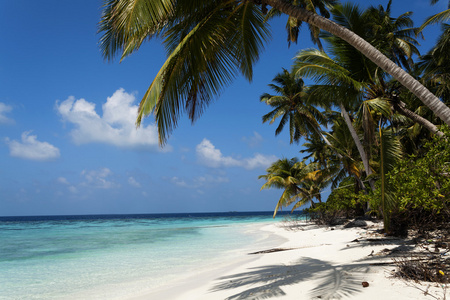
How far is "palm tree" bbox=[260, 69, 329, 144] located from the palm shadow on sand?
1389 cm

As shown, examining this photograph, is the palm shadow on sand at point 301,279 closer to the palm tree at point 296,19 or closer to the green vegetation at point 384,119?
the green vegetation at point 384,119

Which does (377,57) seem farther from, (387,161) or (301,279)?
(301,279)

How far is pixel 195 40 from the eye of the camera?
16.9 ft

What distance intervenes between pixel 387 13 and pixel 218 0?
63.7ft

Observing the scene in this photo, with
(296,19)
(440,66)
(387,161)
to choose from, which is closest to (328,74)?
(387,161)

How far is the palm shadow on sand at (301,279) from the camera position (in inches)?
161

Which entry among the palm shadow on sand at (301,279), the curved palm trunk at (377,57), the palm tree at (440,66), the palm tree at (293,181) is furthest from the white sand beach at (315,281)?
the palm tree at (293,181)

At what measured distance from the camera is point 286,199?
2230 cm

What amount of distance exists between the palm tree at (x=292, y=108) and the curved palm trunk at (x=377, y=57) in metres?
14.1

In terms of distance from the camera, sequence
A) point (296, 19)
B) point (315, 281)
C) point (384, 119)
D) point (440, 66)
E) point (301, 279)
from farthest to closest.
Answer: point (296, 19), point (440, 66), point (384, 119), point (301, 279), point (315, 281)

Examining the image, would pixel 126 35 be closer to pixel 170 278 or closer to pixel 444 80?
pixel 170 278

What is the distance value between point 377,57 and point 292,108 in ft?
51.3

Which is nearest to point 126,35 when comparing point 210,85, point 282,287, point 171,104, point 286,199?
point 171,104

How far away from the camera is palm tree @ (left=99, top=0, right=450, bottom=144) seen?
4383mm
